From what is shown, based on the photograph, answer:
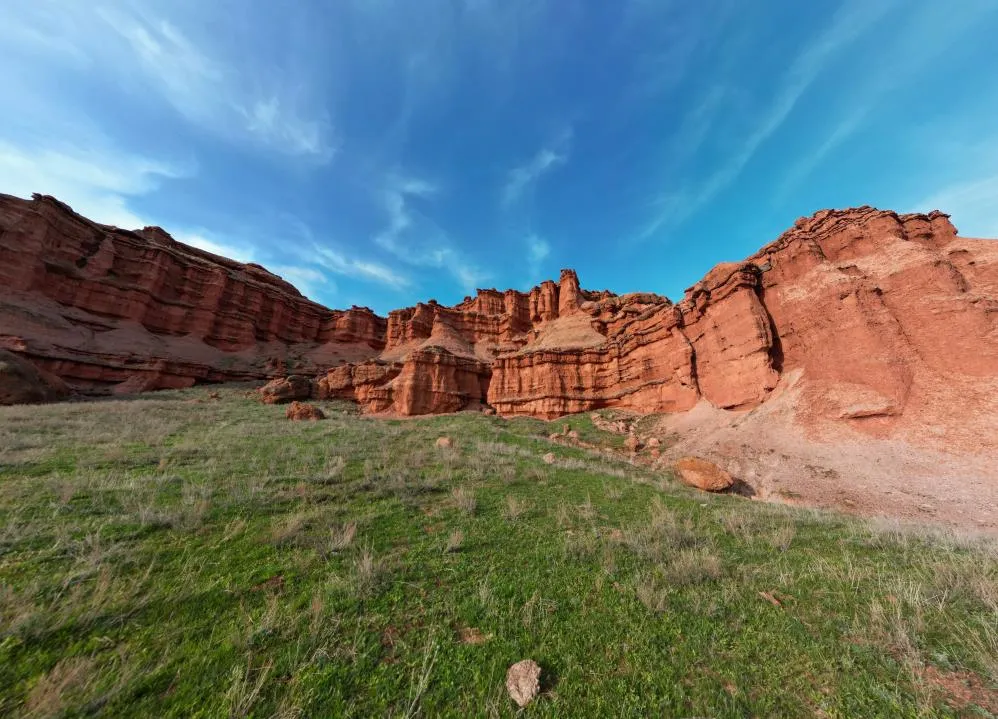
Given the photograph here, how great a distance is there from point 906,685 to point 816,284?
21.9m

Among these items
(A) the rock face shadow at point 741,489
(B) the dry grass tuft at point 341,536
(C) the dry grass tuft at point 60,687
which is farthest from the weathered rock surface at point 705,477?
(C) the dry grass tuft at point 60,687

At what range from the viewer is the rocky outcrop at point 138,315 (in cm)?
2972

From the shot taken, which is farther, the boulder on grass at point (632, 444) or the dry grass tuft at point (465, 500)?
the boulder on grass at point (632, 444)

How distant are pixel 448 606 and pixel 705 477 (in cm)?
1145

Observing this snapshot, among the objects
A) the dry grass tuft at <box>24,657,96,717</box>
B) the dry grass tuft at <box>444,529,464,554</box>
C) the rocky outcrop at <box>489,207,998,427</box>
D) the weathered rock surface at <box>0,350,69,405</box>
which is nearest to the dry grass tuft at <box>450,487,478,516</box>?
the dry grass tuft at <box>444,529,464,554</box>

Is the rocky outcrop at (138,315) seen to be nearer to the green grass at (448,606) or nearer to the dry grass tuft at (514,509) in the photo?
the green grass at (448,606)

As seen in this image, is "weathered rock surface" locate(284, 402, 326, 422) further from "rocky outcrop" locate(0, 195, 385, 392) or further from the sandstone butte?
"rocky outcrop" locate(0, 195, 385, 392)

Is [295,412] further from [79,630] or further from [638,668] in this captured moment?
[638,668]

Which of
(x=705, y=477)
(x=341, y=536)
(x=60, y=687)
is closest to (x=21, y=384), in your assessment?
(x=341, y=536)

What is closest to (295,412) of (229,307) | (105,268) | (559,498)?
(559,498)

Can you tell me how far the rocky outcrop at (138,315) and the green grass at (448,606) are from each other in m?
35.1

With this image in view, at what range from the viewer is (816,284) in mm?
17875

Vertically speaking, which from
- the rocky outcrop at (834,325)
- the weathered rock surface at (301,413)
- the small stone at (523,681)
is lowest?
the small stone at (523,681)

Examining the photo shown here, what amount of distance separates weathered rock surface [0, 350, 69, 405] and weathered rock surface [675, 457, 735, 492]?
34190 mm
